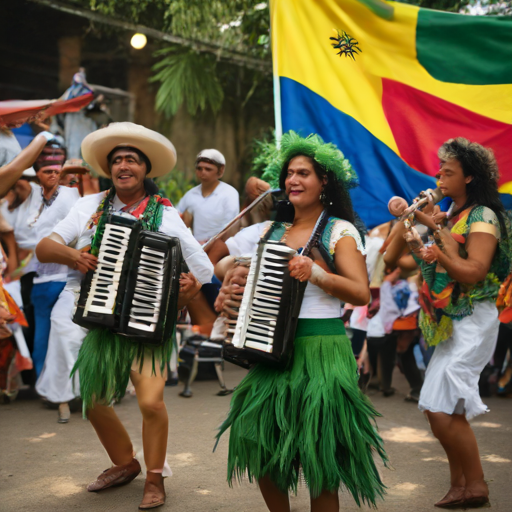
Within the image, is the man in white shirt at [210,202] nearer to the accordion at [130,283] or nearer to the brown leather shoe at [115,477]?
the brown leather shoe at [115,477]

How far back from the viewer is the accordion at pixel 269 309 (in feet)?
11.0

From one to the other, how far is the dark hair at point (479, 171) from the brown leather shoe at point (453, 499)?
5.11 ft

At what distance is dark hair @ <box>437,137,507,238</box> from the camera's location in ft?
14.5

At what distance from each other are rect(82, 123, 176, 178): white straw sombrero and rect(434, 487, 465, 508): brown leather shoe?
2.64 metres

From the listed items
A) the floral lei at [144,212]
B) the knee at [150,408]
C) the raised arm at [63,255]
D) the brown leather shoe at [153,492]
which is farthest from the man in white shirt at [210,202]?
the brown leather shoe at [153,492]

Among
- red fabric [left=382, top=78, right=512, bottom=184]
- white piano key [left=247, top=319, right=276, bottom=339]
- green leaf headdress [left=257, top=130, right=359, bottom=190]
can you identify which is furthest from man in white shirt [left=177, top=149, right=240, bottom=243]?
white piano key [left=247, top=319, right=276, bottom=339]

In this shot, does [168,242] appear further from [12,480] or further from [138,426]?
[138,426]

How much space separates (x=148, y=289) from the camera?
13.3 feet

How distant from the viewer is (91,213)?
437 centimetres

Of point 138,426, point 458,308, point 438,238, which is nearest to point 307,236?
point 438,238

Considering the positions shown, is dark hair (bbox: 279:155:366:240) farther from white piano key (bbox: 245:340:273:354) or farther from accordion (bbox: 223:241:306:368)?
white piano key (bbox: 245:340:273:354)

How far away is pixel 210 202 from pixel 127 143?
386cm

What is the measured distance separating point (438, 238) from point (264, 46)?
352 inches

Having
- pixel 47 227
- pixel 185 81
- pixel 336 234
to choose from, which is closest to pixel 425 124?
pixel 336 234
